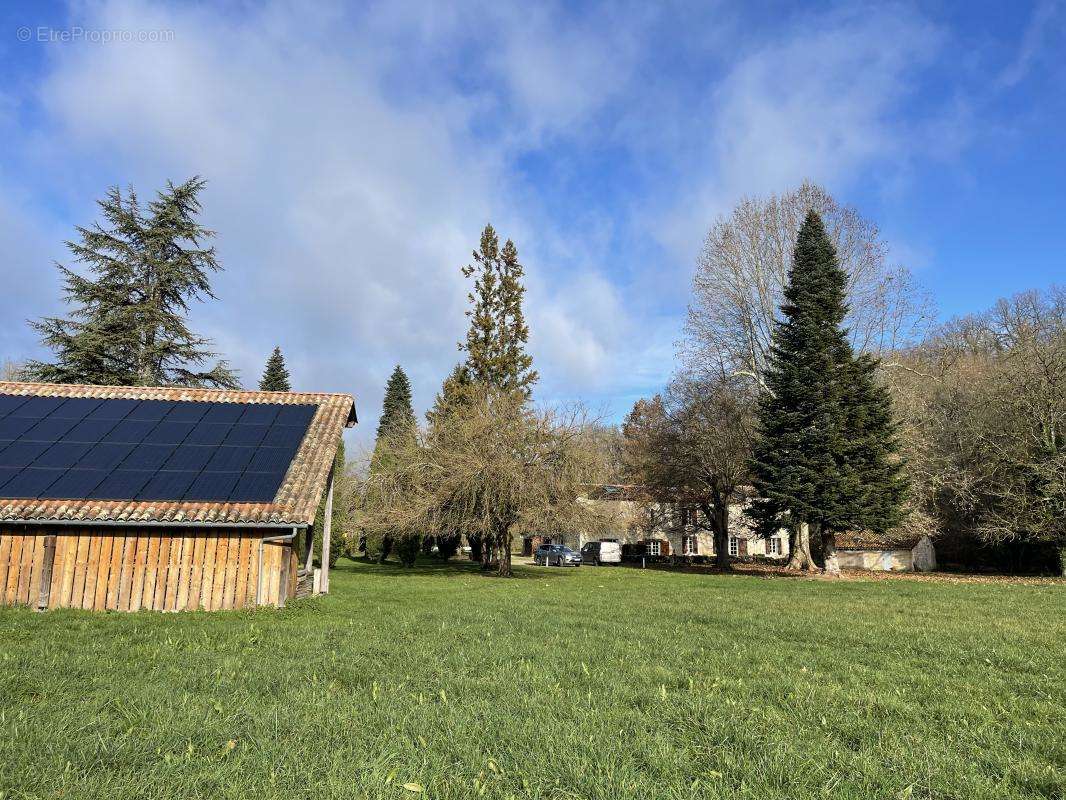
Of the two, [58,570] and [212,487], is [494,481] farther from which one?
[58,570]

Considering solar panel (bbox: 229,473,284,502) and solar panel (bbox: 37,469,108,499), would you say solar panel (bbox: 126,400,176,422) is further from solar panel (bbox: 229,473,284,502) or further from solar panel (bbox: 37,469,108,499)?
solar panel (bbox: 229,473,284,502)

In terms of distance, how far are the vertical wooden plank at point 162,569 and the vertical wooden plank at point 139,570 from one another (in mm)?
231

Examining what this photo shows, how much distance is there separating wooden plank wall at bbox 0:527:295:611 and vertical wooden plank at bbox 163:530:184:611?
0.05 ft

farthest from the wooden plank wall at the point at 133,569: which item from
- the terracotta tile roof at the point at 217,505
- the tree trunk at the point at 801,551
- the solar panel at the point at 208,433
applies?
the tree trunk at the point at 801,551

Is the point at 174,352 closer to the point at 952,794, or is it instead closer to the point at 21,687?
the point at 21,687

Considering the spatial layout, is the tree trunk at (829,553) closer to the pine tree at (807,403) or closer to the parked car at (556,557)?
the pine tree at (807,403)

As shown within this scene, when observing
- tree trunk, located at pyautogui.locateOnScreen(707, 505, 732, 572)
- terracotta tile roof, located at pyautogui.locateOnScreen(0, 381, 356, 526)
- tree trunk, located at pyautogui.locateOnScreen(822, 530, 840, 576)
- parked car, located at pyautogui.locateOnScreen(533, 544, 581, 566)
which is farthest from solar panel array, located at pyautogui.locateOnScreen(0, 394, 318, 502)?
tree trunk, located at pyautogui.locateOnScreen(707, 505, 732, 572)

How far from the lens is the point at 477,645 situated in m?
8.08

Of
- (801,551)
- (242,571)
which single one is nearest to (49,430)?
(242,571)

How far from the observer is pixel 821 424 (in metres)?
27.3

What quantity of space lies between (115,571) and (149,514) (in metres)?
1.32

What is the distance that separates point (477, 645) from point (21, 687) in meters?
4.59

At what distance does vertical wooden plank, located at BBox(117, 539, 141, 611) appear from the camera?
11.6 metres

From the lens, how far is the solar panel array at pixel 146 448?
12.2m
